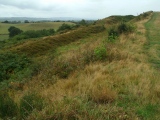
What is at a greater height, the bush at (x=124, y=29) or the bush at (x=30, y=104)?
the bush at (x=124, y=29)

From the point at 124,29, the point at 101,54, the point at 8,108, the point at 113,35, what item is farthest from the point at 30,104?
the point at 124,29

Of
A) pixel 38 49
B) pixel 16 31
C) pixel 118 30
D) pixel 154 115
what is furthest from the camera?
pixel 16 31

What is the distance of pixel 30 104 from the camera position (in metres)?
3.65

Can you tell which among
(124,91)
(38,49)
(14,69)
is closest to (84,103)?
(124,91)

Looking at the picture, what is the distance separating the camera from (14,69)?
1348 cm

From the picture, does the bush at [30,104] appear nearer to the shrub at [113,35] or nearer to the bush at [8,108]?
the bush at [8,108]

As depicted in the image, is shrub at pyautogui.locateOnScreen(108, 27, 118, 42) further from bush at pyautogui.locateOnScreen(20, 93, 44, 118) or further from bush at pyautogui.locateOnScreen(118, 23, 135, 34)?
bush at pyautogui.locateOnScreen(20, 93, 44, 118)

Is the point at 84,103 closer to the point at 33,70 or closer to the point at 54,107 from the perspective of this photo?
the point at 54,107

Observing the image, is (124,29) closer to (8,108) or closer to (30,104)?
(30,104)

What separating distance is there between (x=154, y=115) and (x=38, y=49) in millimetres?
19363

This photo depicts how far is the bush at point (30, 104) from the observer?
344 cm

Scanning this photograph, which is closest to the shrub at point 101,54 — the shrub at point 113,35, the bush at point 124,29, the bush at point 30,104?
the shrub at point 113,35

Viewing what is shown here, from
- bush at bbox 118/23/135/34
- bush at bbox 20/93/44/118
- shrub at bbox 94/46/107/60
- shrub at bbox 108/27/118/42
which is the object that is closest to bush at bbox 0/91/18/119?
bush at bbox 20/93/44/118

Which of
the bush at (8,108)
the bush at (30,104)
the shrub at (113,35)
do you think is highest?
the shrub at (113,35)
